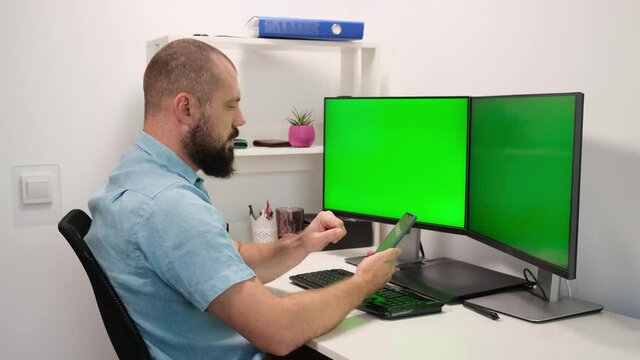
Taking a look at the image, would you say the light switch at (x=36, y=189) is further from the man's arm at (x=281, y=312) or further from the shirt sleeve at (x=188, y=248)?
the man's arm at (x=281, y=312)

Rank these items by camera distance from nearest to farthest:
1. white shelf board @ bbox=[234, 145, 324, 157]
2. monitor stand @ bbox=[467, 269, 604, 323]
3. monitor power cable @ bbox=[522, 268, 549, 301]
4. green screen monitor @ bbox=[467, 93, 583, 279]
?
green screen monitor @ bbox=[467, 93, 583, 279] → monitor stand @ bbox=[467, 269, 604, 323] → monitor power cable @ bbox=[522, 268, 549, 301] → white shelf board @ bbox=[234, 145, 324, 157]

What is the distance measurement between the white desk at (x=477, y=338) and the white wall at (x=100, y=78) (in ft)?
0.86

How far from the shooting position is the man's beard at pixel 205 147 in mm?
1470

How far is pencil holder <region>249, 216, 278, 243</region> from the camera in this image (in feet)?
7.55

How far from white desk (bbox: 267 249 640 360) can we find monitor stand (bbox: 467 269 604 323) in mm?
18

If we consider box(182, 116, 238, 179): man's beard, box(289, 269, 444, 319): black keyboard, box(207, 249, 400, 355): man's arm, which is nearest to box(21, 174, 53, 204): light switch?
box(182, 116, 238, 179): man's beard

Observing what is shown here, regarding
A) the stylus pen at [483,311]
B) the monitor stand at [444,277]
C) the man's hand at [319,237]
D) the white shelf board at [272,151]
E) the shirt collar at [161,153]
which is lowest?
the stylus pen at [483,311]

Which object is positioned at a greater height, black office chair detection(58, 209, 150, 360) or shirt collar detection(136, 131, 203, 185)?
shirt collar detection(136, 131, 203, 185)

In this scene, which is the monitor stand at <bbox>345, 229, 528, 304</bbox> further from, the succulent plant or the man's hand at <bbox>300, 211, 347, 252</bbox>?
the succulent plant

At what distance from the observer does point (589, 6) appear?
1.64m

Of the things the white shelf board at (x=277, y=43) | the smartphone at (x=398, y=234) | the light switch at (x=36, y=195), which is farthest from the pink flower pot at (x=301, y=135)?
the light switch at (x=36, y=195)

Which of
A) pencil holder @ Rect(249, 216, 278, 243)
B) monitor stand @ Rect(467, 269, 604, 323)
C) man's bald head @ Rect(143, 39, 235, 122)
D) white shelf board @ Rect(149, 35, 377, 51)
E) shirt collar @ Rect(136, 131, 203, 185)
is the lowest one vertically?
monitor stand @ Rect(467, 269, 604, 323)

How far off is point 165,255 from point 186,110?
0.34m

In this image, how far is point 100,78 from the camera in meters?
2.15
